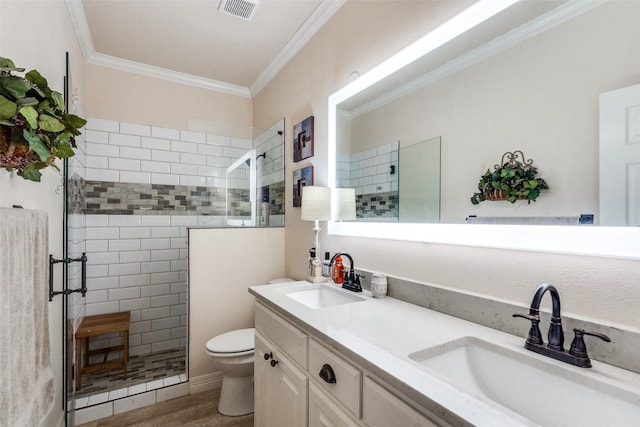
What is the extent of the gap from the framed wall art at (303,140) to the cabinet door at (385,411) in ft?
5.47

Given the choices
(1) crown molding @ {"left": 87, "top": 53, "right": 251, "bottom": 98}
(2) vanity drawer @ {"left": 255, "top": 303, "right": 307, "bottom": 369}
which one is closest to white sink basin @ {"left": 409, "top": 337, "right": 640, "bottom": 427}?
(2) vanity drawer @ {"left": 255, "top": 303, "right": 307, "bottom": 369}

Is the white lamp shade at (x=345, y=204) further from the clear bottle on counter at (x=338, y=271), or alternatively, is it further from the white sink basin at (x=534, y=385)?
the white sink basin at (x=534, y=385)

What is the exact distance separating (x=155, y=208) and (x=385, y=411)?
111 inches

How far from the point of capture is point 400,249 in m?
1.49

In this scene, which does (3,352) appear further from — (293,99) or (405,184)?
(293,99)

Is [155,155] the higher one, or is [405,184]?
[155,155]

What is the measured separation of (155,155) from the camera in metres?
2.96

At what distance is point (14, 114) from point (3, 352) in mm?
636

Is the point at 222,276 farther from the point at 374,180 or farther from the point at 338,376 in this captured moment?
the point at 338,376

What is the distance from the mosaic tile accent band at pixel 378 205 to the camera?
1544 millimetres

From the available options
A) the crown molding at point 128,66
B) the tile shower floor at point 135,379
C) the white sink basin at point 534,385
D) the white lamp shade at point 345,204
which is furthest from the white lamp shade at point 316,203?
the crown molding at point 128,66

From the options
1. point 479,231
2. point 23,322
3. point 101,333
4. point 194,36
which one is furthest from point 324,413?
point 194,36

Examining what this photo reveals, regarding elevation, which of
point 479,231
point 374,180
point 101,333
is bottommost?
point 101,333

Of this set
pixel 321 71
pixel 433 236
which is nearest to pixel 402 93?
pixel 433 236
